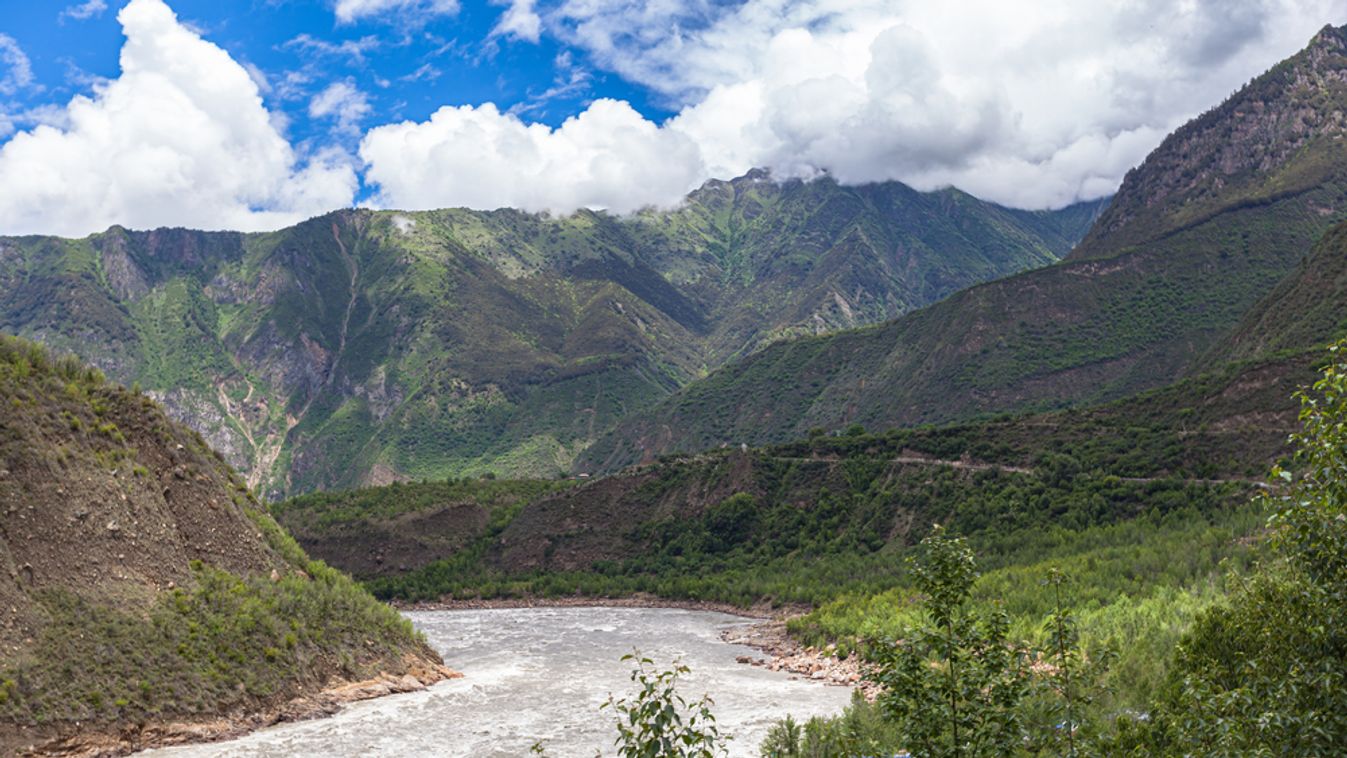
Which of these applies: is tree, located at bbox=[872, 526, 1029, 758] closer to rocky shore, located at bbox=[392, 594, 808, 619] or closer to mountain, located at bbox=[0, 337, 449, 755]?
mountain, located at bbox=[0, 337, 449, 755]

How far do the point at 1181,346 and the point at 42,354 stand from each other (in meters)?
170

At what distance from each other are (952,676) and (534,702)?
4046 cm

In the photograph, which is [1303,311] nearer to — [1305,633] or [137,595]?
[137,595]

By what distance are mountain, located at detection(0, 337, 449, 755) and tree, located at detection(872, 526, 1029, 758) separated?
32341mm

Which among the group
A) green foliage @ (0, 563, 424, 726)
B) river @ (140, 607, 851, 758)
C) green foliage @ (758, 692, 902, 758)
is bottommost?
river @ (140, 607, 851, 758)

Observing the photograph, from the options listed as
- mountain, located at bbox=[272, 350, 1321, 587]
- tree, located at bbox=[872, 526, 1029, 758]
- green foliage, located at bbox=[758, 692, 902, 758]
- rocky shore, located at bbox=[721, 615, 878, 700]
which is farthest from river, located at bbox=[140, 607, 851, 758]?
mountain, located at bbox=[272, 350, 1321, 587]

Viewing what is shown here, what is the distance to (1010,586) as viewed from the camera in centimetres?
6775

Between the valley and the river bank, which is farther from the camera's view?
the river bank

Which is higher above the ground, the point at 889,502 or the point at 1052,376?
the point at 1052,376

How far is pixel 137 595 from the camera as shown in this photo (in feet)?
142

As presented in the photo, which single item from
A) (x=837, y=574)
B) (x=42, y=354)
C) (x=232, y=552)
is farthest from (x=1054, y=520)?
(x=42, y=354)

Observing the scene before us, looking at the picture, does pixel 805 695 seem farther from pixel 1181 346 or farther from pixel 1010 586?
pixel 1181 346

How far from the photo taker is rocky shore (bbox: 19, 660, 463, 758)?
35.8 m

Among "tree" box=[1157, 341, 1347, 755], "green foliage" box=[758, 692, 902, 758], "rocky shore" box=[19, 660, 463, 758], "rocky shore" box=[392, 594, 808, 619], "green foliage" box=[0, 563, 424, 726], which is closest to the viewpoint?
"tree" box=[1157, 341, 1347, 755]
